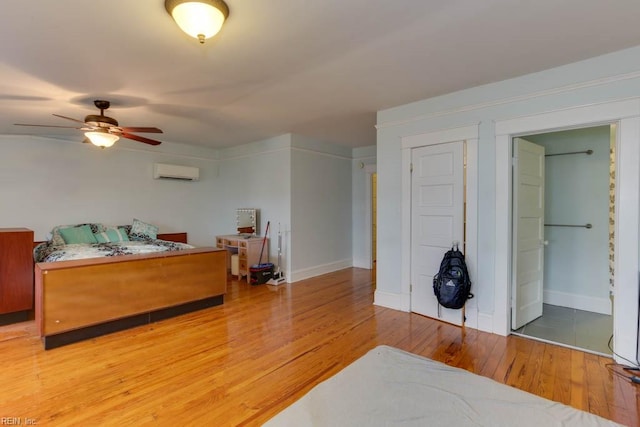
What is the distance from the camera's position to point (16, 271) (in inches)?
133

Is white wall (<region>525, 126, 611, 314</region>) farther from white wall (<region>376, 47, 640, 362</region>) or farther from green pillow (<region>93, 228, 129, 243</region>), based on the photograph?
green pillow (<region>93, 228, 129, 243</region>)

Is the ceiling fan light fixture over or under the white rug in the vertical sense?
over

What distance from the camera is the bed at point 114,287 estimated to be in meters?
2.77

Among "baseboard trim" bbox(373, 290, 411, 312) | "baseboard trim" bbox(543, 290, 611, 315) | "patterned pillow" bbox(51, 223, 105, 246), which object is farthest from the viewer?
"patterned pillow" bbox(51, 223, 105, 246)

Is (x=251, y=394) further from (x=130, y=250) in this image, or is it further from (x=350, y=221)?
(x=350, y=221)

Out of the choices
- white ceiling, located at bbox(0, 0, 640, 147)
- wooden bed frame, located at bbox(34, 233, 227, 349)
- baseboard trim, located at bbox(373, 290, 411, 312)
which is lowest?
baseboard trim, located at bbox(373, 290, 411, 312)

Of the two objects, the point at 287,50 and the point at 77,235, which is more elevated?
the point at 287,50

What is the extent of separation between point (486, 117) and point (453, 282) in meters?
1.69

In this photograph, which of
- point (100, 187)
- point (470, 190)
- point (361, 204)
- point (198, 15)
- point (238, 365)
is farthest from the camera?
point (361, 204)

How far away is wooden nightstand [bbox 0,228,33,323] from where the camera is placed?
3.30 m

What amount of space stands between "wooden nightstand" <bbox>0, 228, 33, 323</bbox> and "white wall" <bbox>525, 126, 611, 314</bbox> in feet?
19.1

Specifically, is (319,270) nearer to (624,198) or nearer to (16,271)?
(16,271)

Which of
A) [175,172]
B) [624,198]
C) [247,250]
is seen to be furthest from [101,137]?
[624,198]

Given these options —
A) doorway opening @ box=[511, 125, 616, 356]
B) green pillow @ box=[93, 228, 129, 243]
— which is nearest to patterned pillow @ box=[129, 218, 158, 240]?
green pillow @ box=[93, 228, 129, 243]
